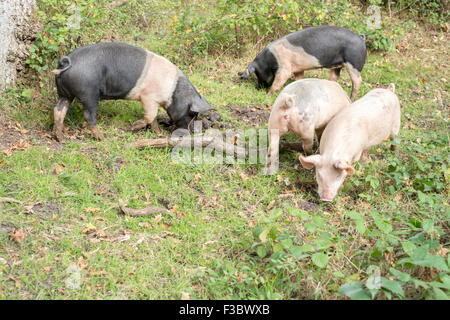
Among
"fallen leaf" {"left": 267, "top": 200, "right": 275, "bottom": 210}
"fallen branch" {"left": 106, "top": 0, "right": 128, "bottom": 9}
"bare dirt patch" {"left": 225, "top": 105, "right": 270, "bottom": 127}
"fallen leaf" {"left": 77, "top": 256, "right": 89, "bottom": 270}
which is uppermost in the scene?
"fallen branch" {"left": 106, "top": 0, "right": 128, "bottom": 9}

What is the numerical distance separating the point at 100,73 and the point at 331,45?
3.50m

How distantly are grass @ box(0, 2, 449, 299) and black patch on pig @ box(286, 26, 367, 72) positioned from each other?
148 cm

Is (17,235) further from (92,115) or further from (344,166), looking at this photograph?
(344,166)

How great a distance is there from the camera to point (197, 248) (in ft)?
12.5

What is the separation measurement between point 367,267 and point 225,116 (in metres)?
3.21

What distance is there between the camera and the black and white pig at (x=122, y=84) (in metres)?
4.98

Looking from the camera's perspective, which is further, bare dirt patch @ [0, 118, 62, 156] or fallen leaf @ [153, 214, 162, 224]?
bare dirt patch @ [0, 118, 62, 156]

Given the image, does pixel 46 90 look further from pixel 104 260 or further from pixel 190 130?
pixel 104 260

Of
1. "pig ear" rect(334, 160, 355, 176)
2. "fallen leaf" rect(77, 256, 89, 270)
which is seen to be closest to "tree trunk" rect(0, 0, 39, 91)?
"fallen leaf" rect(77, 256, 89, 270)

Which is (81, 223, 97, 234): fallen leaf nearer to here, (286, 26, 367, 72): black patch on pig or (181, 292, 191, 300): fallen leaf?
(181, 292, 191, 300): fallen leaf

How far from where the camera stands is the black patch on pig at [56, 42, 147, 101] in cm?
495

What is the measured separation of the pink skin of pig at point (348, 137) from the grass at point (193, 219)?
26 cm

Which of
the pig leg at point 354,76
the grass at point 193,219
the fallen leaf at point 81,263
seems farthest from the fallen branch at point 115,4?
the fallen leaf at point 81,263

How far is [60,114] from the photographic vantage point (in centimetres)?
511
